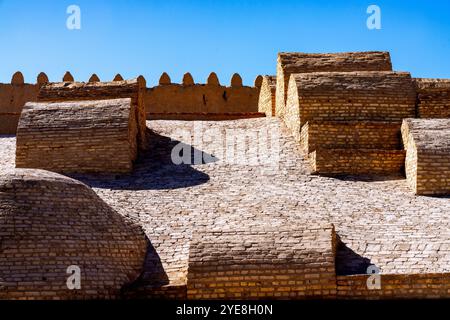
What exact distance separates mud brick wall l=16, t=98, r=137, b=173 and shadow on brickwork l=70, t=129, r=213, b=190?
0.20 meters

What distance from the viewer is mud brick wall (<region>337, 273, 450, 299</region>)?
8250 millimetres

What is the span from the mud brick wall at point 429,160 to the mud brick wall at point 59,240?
4318 mm

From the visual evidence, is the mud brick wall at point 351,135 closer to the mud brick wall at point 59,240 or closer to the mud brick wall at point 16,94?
the mud brick wall at point 59,240

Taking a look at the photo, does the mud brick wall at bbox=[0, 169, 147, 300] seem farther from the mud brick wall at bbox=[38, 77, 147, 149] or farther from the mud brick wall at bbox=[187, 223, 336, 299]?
the mud brick wall at bbox=[38, 77, 147, 149]

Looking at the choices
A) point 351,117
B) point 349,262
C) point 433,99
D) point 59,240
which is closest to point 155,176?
point 351,117

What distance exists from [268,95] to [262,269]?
8477 mm

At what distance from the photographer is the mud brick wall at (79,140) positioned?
12148mm

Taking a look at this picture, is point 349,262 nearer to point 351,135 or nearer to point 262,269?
point 262,269

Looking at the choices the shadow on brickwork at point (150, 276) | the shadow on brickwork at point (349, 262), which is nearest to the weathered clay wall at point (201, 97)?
the shadow on brickwork at point (150, 276)

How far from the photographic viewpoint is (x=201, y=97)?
18.3m

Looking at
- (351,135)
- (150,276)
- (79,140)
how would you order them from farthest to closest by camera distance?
(351,135), (79,140), (150,276)

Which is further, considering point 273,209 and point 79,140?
point 79,140
